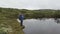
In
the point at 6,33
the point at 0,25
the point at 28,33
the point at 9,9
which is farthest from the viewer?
the point at 9,9

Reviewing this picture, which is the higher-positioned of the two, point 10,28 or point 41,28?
point 10,28

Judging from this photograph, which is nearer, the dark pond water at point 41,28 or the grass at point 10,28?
the grass at point 10,28

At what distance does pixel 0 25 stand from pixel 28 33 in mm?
4012

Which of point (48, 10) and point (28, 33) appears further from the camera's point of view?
point (48, 10)

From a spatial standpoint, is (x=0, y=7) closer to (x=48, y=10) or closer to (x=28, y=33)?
(x=48, y=10)

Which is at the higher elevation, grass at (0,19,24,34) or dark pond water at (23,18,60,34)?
grass at (0,19,24,34)

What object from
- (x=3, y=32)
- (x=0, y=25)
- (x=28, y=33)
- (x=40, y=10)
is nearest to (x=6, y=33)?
(x=3, y=32)

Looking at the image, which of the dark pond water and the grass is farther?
the dark pond water

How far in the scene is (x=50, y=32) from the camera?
26.8m

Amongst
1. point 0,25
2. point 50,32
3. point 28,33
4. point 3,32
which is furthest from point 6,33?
point 50,32

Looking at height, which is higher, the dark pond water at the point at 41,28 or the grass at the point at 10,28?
the grass at the point at 10,28

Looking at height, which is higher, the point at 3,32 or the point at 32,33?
the point at 3,32

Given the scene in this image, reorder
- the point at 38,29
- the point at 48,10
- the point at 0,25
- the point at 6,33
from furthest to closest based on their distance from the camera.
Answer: the point at 48,10
the point at 38,29
the point at 0,25
the point at 6,33

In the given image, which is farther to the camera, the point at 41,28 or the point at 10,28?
the point at 41,28
